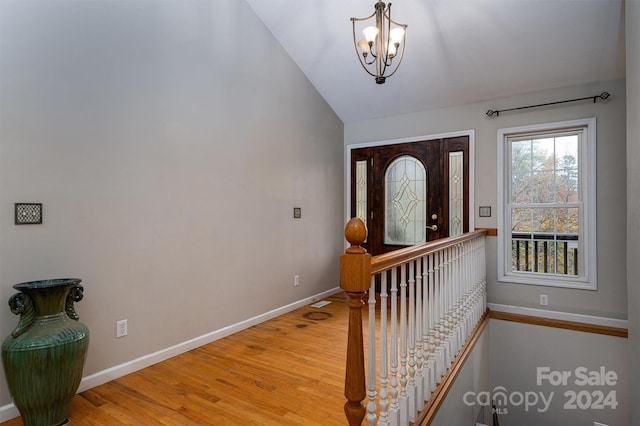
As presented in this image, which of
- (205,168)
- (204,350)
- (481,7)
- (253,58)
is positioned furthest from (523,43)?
(204,350)

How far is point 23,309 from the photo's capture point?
6.29ft

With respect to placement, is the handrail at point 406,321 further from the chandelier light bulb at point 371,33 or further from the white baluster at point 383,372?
the chandelier light bulb at point 371,33

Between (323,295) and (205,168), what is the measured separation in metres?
2.39

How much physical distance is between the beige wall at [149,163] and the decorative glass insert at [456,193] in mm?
1851

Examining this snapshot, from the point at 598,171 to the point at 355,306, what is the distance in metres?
3.46

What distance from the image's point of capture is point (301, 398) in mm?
2211

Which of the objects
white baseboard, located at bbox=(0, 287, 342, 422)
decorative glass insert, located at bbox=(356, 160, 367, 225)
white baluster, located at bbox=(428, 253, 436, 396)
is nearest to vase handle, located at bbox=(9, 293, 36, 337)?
white baseboard, located at bbox=(0, 287, 342, 422)

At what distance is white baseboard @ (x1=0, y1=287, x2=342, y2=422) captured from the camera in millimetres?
2037

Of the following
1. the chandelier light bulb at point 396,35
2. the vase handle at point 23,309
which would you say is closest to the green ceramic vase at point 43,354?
the vase handle at point 23,309

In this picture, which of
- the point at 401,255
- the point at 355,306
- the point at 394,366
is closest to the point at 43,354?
the point at 355,306

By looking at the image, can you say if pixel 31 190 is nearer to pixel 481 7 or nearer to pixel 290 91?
pixel 290 91

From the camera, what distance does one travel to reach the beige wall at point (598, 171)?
3439 mm

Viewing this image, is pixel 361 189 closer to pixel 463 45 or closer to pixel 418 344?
pixel 463 45

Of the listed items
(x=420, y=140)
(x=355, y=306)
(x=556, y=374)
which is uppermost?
(x=420, y=140)
